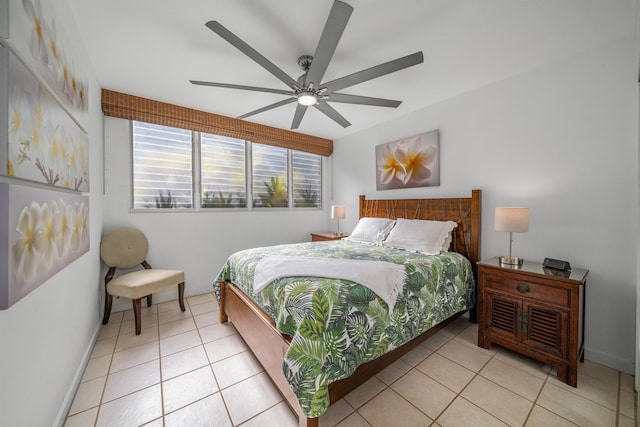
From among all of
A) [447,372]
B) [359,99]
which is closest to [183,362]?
[447,372]

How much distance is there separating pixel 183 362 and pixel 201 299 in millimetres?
1417

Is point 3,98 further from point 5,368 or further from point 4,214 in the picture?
point 5,368

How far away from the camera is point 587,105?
→ 2021 millimetres

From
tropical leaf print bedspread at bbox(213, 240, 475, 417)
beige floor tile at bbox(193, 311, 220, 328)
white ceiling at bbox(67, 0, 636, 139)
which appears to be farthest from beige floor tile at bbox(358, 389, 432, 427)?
white ceiling at bbox(67, 0, 636, 139)

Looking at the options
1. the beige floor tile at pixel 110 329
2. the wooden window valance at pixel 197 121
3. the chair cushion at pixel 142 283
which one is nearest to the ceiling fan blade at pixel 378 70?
the wooden window valance at pixel 197 121

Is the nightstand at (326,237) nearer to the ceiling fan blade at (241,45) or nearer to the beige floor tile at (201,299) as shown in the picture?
the beige floor tile at (201,299)

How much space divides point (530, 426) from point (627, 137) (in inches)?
85.1

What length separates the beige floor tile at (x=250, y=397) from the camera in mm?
1478

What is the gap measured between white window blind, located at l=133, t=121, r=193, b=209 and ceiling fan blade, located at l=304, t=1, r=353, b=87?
2.26 meters

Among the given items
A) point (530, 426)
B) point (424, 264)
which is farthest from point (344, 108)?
point (530, 426)

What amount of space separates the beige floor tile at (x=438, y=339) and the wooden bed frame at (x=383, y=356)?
87 mm

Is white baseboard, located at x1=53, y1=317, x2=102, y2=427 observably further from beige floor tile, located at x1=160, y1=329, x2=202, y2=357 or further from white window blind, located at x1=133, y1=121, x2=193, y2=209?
white window blind, located at x1=133, y1=121, x2=193, y2=209

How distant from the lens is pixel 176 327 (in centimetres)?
252

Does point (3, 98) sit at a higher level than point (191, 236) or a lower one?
higher
